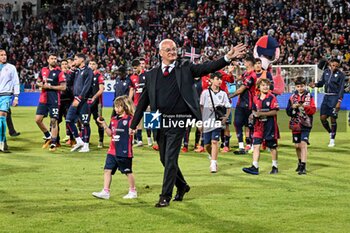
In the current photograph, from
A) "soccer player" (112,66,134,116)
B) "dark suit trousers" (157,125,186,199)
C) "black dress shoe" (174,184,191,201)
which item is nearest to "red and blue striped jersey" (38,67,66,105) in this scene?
"soccer player" (112,66,134,116)

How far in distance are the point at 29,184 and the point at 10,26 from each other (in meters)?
42.0

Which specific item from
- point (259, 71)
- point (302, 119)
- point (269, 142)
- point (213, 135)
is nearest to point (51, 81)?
point (259, 71)

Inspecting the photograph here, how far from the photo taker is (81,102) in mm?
17609

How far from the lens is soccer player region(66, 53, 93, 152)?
57.2 ft

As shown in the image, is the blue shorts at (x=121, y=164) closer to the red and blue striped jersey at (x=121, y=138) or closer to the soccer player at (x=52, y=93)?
the red and blue striped jersey at (x=121, y=138)

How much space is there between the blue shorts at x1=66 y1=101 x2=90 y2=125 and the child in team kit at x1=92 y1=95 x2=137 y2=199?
6.77 metres

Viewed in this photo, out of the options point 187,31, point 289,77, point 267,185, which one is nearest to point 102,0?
point 187,31

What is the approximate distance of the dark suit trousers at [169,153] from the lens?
9.89 m

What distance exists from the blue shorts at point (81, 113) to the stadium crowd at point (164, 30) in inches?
839

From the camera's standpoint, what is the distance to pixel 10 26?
52.5 m

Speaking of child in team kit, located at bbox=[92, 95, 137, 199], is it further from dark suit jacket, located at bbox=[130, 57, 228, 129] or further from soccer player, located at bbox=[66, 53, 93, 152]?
soccer player, located at bbox=[66, 53, 93, 152]

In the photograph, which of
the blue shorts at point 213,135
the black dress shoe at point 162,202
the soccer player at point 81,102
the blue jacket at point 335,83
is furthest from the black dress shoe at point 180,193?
the blue jacket at point 335,83

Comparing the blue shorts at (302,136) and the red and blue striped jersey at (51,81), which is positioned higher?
the red and blue striped jersey at (51,81)

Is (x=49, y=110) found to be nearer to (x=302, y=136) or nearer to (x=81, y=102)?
(x=81, y=102)
